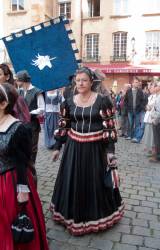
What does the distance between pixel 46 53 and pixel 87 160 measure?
6.41ft

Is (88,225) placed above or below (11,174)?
below

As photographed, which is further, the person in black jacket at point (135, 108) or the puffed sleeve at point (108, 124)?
the person in black jacket at point (135, 108)

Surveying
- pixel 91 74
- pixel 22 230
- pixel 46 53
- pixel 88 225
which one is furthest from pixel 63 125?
pixel 22 230

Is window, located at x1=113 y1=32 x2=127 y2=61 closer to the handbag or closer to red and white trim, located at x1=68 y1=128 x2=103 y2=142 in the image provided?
red and white trim, located at x1=68 y1=128 x2=103 y2=142

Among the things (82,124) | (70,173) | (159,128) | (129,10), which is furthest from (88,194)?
(129,10)

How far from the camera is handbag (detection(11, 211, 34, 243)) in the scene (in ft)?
7.54

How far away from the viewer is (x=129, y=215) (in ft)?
13.3

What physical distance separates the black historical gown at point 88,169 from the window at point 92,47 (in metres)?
21.2

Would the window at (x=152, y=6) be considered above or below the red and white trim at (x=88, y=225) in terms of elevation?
above

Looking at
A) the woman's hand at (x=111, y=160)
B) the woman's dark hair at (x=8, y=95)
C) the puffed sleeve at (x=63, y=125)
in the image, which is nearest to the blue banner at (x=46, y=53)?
Answer: the puffed sleeve at (x=63, y=125)

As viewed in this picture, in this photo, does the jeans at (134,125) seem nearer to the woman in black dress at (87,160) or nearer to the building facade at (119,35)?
the woman in black dress at (87,160)

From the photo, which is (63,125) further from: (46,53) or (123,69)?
(123,69)

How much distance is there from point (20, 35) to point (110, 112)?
2.08m

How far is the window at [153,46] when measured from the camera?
2298 cm
